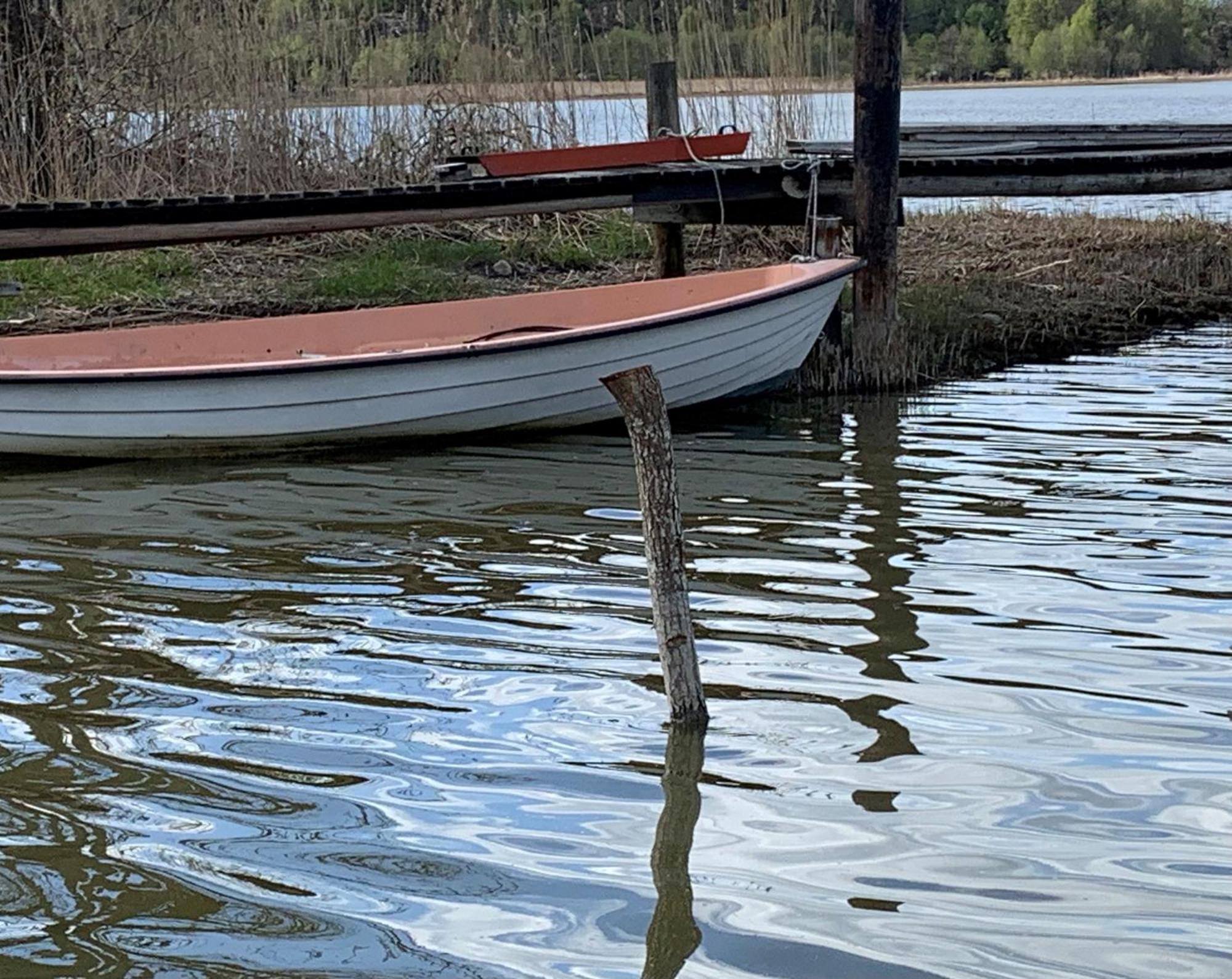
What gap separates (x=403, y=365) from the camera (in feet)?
24.4

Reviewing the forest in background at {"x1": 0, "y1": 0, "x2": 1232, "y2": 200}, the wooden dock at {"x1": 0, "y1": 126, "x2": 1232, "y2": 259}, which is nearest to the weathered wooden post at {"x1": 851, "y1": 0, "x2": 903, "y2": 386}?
the wooden dock at {"x1": 0, "y1": 126, "x2": 1232, "y2": 259}

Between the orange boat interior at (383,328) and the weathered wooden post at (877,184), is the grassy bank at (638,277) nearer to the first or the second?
the weathered wooden post at (877,184)

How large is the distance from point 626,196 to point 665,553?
5174 mm

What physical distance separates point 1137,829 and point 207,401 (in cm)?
490

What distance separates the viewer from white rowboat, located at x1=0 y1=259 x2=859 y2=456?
24.1 ft

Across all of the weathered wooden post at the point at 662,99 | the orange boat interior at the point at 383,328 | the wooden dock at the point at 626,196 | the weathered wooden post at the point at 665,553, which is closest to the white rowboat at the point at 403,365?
the orange boat interior at the point at 383,328

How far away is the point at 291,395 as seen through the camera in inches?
293

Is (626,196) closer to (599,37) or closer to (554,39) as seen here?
(554,39)

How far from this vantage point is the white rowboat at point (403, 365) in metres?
7.34

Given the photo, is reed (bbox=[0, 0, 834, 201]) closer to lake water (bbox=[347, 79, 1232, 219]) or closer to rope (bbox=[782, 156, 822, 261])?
lake water (bbox=[347, 79, 1232, 219])

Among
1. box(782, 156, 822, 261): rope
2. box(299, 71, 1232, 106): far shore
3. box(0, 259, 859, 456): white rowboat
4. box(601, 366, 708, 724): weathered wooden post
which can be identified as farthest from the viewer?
box(299, 71, 1232, 106): far shore

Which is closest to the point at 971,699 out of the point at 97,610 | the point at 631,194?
the point at 97,610

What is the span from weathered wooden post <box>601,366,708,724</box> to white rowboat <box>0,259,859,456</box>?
11.1 ft

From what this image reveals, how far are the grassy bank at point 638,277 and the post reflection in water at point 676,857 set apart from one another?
5.10m
